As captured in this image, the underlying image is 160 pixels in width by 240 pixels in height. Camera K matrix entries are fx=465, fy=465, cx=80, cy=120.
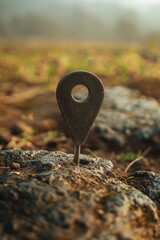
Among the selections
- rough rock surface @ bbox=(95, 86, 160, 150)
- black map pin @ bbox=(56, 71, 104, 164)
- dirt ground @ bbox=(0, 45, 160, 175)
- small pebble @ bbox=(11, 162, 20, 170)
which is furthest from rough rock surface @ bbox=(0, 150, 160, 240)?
rough rock surface @ bbox=(95, 86, 160, 150)

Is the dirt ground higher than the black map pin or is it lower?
lower

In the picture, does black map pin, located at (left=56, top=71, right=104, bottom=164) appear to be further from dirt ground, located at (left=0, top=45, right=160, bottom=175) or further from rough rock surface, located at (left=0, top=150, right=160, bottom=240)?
dirt ground, located at (left=0, top=45, right=160, bottom=175)

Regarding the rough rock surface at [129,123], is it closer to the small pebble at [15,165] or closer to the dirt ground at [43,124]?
the dirt ground at [43,124]

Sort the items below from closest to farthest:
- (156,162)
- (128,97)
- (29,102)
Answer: (156,162) < (128,97) < (29,102)

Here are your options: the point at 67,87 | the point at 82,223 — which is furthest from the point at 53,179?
the point at 67,87

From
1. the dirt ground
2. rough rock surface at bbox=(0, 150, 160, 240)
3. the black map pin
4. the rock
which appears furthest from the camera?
the dirt ground

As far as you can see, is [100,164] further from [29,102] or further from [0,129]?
[29,102]
